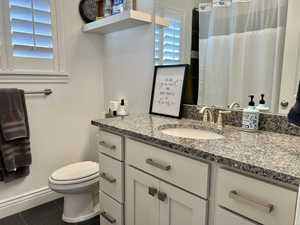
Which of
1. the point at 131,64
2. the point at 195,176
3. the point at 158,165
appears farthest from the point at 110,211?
the point at 131,64

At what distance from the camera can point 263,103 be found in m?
1.25

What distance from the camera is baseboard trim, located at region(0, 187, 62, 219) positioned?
1.88m

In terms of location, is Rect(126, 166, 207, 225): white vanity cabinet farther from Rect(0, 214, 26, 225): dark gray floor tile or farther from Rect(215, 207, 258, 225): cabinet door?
Rect(0, 214, 26, 225): dark gray floor tile

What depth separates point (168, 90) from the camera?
1696 mm

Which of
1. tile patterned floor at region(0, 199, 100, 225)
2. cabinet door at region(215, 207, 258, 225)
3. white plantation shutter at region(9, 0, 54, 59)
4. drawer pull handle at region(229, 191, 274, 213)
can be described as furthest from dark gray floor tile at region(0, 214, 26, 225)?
drawer pull handle at region(229, 191, 274, 213)

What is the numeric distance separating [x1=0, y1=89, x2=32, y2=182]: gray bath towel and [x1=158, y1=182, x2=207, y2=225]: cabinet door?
1.29 m

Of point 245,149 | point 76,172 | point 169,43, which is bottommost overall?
point 76,172

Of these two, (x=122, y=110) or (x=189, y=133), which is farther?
(x=122, y=110)

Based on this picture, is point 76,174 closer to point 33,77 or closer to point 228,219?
point 33,77

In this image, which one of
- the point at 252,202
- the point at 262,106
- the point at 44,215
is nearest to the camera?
the point at 252,202

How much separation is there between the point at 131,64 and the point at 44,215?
4.96 ft

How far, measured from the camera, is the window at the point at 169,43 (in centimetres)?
170

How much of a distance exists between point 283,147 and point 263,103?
14.9 inches

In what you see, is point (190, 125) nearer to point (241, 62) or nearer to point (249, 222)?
point (241, 62)
